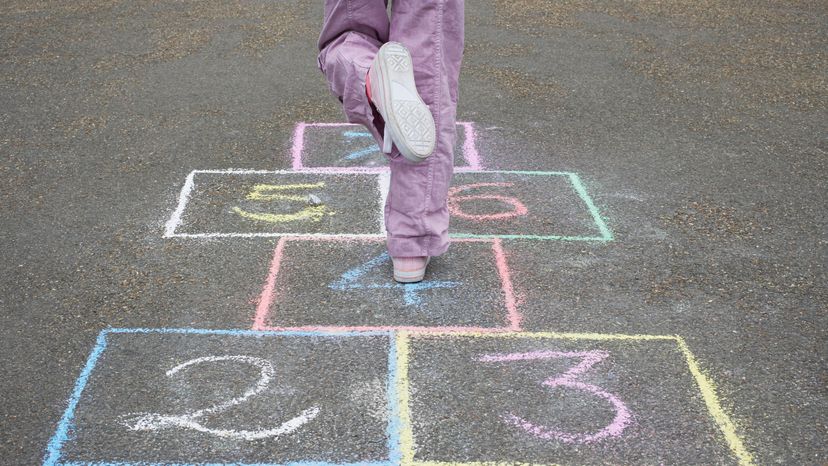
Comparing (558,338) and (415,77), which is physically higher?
(415,77)

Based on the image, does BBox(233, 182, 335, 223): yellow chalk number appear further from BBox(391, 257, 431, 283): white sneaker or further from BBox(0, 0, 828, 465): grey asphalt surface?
BBox(391, 257, 431, 283): white sneaker

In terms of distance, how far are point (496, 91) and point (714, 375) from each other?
3.25 m

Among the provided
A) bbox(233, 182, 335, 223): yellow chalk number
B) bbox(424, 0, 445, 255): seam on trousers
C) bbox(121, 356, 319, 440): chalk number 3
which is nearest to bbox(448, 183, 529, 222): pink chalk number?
bbox(233, 182, 335, 223): yellow chalk number

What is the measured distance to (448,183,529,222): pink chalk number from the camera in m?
4.36

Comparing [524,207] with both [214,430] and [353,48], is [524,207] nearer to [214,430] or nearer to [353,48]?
[353,48]

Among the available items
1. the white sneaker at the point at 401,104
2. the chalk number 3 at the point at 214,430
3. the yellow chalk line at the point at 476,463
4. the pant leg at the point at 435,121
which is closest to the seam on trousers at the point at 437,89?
the pant leg at the point at 435,121

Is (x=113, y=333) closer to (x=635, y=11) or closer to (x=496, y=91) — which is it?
(x=496, y=91)

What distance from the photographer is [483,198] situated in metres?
4.54

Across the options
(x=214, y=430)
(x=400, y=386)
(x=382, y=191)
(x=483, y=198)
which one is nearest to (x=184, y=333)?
(x=214, y=430)

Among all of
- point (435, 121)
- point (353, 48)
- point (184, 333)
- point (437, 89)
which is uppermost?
point (353, 48)

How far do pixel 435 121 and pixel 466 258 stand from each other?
661 millimetres

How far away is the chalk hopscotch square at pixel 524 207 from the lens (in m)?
4.23

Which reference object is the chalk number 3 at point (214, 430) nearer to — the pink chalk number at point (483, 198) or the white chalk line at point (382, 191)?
the white chalk line at point (382, 191)

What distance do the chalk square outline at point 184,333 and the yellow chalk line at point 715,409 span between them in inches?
38.6
